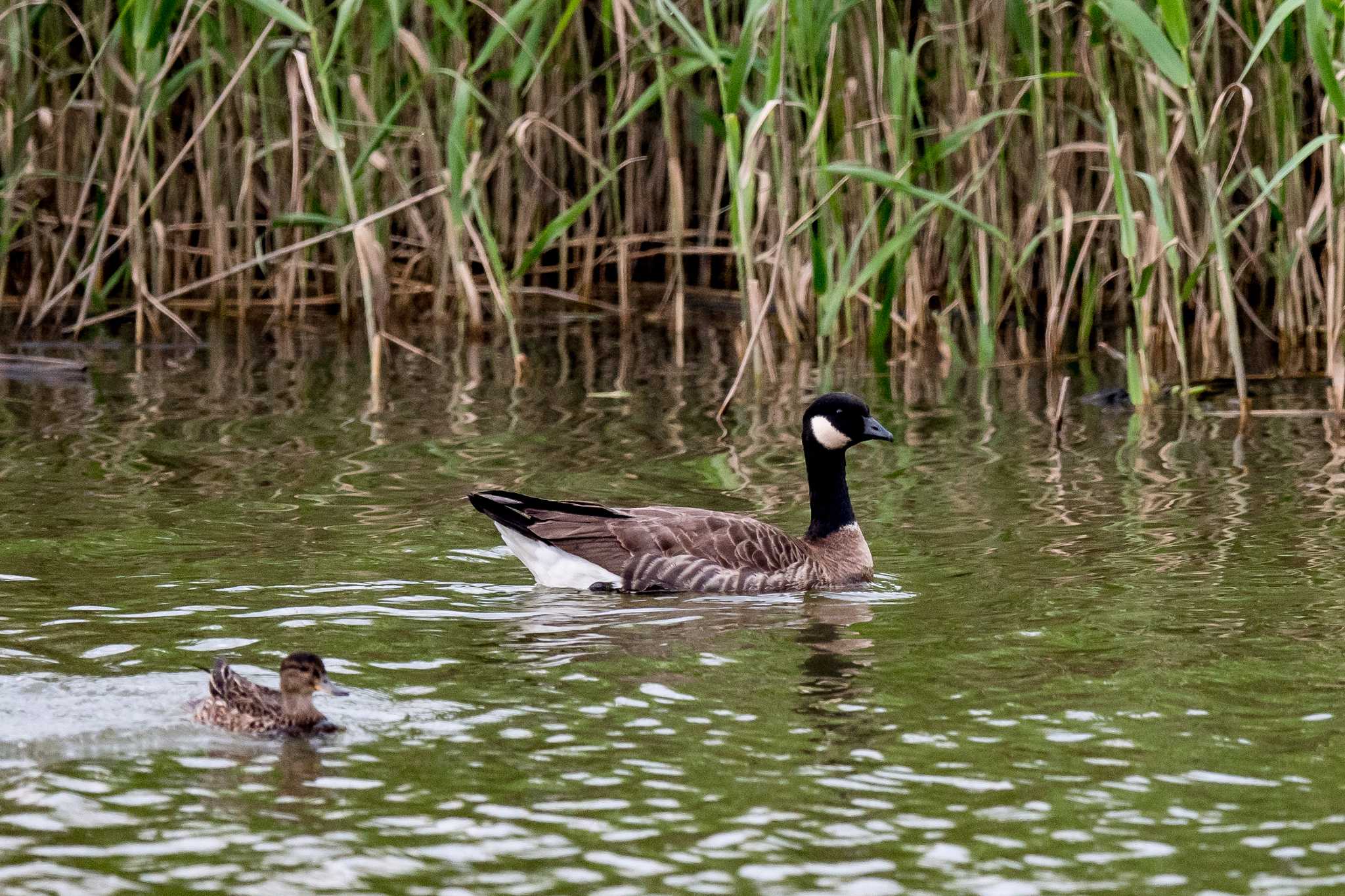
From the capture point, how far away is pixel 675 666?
22.9 feet

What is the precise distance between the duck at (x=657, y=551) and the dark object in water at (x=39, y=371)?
241 inches

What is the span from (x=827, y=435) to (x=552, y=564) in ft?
4.93

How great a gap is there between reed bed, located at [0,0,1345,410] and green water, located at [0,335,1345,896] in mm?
1264

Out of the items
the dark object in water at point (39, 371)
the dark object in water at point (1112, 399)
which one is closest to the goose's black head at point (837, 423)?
the dark object in water at point (1112, 399)

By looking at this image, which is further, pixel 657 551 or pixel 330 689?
pixel 657 551

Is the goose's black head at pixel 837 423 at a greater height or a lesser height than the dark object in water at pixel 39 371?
lesser

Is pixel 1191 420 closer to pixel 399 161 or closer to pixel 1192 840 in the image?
pixel 399 161

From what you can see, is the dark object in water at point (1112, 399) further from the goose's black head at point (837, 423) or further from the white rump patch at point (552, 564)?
the white rump patch at point (552, 564)

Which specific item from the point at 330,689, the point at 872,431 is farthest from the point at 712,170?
the point at 330,689

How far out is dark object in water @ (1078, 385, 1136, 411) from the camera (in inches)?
510

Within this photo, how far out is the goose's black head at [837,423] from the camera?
358 inches

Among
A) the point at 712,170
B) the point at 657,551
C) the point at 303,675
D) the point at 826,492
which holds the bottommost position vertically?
the point at 303,675

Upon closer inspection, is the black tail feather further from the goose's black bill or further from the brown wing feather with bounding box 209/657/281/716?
the brown wing feather with bounding box 209/657/281/716

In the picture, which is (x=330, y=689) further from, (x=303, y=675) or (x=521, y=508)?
(x=521, y=508)
